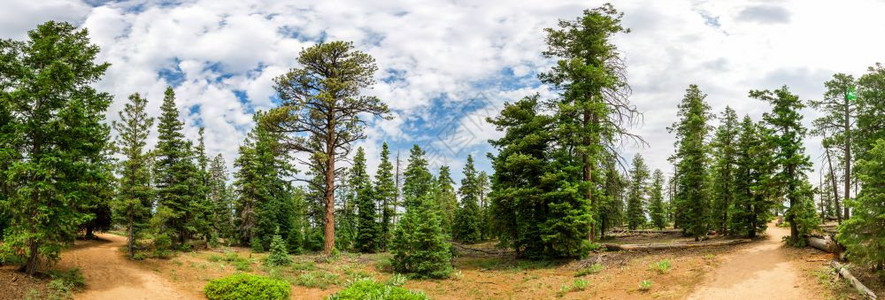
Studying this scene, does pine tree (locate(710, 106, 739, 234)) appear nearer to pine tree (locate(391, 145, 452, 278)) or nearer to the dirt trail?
pine tree (locate(391, 145, 452, 278))

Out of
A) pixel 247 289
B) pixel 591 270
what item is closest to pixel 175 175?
pixel 247 289

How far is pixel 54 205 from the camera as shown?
52.8 feet

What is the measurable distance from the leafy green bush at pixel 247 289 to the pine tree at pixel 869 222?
19647 mm

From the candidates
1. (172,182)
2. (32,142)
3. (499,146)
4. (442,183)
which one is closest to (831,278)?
(499,146)

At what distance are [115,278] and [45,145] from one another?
634 centimetres

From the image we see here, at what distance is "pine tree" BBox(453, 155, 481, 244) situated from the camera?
49875 mm

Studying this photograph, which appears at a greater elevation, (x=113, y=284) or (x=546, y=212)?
(x=546, y=212)

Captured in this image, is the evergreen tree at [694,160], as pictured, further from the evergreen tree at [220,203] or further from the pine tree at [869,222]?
the evergreen tree at [220,203]

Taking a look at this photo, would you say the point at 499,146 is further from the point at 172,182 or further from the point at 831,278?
the point at 172,182

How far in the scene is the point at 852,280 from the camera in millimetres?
A: 13602

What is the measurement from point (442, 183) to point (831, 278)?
4953 cm

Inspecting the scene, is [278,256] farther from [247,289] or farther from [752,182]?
[752,182]

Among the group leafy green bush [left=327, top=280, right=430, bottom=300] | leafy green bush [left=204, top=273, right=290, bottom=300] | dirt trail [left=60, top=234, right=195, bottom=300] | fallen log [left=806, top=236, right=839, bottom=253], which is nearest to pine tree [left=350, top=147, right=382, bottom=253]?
dirt trail [left=60, top=234, right=195, bottom=300]

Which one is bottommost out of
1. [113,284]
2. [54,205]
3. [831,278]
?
[113,284]
